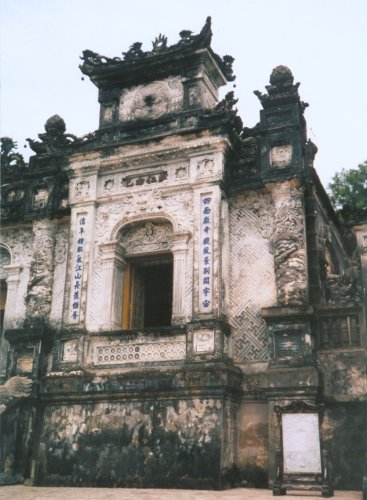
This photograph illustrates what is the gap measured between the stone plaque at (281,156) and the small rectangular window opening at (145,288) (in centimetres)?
292

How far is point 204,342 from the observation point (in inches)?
428

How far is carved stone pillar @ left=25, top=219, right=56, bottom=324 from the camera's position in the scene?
1283 centimetres

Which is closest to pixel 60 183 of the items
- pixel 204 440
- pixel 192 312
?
pixel 192 312

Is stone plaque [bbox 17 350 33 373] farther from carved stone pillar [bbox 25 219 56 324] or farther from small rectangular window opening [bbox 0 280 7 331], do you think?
small rectangular window opening [bbox 0 280 7 331]

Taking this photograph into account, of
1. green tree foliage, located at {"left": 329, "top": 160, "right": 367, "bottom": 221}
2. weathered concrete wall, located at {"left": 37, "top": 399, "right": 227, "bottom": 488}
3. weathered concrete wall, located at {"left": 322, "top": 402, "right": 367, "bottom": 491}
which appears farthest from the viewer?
green tree foliage, located at {"left": 329, "top": 160, "right": 367, "bottom": 221}

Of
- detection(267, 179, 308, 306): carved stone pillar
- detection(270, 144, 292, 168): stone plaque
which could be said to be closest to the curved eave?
detection(270, 144, 292, 168): stone plaque

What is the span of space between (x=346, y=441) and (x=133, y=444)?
3.60m

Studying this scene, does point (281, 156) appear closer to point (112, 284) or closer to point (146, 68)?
point (146, 68)

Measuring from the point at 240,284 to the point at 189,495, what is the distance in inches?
164

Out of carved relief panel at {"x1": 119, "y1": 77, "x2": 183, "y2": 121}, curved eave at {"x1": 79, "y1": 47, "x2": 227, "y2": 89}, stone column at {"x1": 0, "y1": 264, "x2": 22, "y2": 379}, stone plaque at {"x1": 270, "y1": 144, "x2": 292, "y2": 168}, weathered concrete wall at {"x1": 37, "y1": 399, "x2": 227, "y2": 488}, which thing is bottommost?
weathered concrete wall at {"x1": 37, "y1": 399, "x2": 227, "y2": 488}

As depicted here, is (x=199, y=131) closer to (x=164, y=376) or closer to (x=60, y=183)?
(x=60, y=183)

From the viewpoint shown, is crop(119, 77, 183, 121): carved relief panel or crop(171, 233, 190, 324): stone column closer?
crop(171, 233, 190, 324): stone column

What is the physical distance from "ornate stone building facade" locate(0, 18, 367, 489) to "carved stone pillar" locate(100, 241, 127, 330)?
0.04m

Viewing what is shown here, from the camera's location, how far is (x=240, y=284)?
11.7 m
